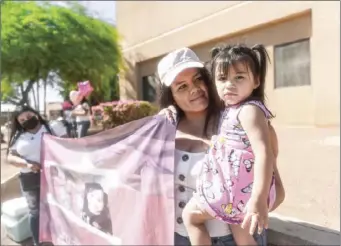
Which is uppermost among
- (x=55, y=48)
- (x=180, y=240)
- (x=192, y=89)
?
(x=55, y=48)

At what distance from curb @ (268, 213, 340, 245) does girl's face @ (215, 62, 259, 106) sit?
1.04 meters

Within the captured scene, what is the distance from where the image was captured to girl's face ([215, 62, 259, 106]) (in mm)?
1383

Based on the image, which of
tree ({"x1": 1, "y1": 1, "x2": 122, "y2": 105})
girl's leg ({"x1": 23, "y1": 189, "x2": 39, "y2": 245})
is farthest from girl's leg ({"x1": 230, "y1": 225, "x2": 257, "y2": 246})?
tree ({"x1": 1, "y1": 1, "x2": 122, "y2": 105})

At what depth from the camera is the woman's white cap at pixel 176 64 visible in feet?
5.22

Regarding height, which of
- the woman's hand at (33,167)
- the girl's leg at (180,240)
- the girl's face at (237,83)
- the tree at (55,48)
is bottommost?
the girl's leg at (180,240)

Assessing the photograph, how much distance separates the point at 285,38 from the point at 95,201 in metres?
7.80

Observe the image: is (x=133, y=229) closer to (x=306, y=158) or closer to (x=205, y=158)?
(x=205, y=158)

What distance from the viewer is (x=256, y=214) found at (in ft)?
4.03

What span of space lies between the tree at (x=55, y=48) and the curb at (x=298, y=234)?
25.0ft

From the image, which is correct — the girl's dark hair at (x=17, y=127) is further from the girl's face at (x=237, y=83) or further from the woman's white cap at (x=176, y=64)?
the girl's face at (x=237, y=83)

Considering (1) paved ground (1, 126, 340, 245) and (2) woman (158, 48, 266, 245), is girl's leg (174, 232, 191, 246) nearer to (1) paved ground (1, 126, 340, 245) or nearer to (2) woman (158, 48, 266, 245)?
(2) woman (158, 48, 266, 245)

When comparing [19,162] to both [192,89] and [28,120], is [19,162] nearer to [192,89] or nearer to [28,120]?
[28,120]

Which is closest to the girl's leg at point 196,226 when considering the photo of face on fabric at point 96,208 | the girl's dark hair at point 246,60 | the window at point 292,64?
the girl's dark hair at point 246,60

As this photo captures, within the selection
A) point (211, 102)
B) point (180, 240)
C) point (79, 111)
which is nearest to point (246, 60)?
point (211, 102)
